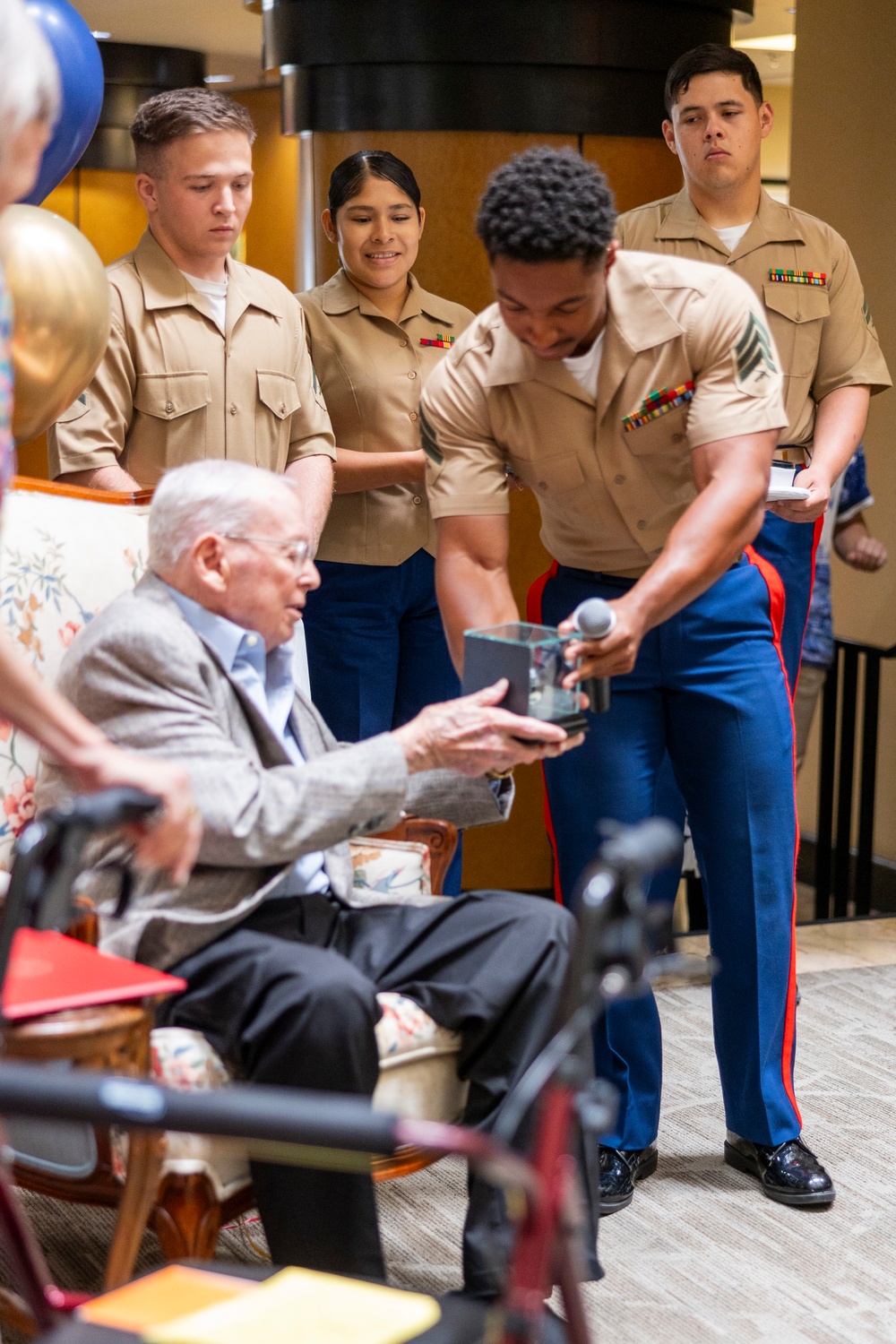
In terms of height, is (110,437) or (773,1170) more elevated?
(110,437)

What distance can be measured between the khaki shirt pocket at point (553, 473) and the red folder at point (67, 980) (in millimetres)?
1009

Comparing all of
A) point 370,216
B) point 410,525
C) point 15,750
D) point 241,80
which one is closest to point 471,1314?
point 15,750

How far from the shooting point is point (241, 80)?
908cm

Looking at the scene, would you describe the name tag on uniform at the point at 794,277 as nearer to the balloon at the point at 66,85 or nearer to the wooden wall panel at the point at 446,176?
the wooden wall panel at the point at 446,176

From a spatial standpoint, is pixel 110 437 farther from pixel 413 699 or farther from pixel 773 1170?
pixel 773 1170

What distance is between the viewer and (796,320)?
306 cm

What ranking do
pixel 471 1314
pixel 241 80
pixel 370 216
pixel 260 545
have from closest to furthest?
pixel 471 1314 < pixel 260 545 < pixel 370 216 < pixel 241 80

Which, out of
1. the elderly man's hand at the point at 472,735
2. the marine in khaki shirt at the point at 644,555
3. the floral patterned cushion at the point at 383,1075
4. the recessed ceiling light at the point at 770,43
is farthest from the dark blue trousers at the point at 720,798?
the recessed ceiling light at the point at 770,43

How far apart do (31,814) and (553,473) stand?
2.97 feet

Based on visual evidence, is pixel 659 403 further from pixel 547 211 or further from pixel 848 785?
pixel 848 785

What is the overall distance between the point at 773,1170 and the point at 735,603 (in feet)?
3.01

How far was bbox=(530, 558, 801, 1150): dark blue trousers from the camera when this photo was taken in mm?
2359

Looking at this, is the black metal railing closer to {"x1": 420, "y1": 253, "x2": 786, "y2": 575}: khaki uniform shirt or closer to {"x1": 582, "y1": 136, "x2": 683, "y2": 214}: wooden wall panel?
{"x1": 582, "y1": 136, "x2": 683, "y2": 214}: wooden wall panel

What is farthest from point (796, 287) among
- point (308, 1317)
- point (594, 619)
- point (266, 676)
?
point (308, 1317)
